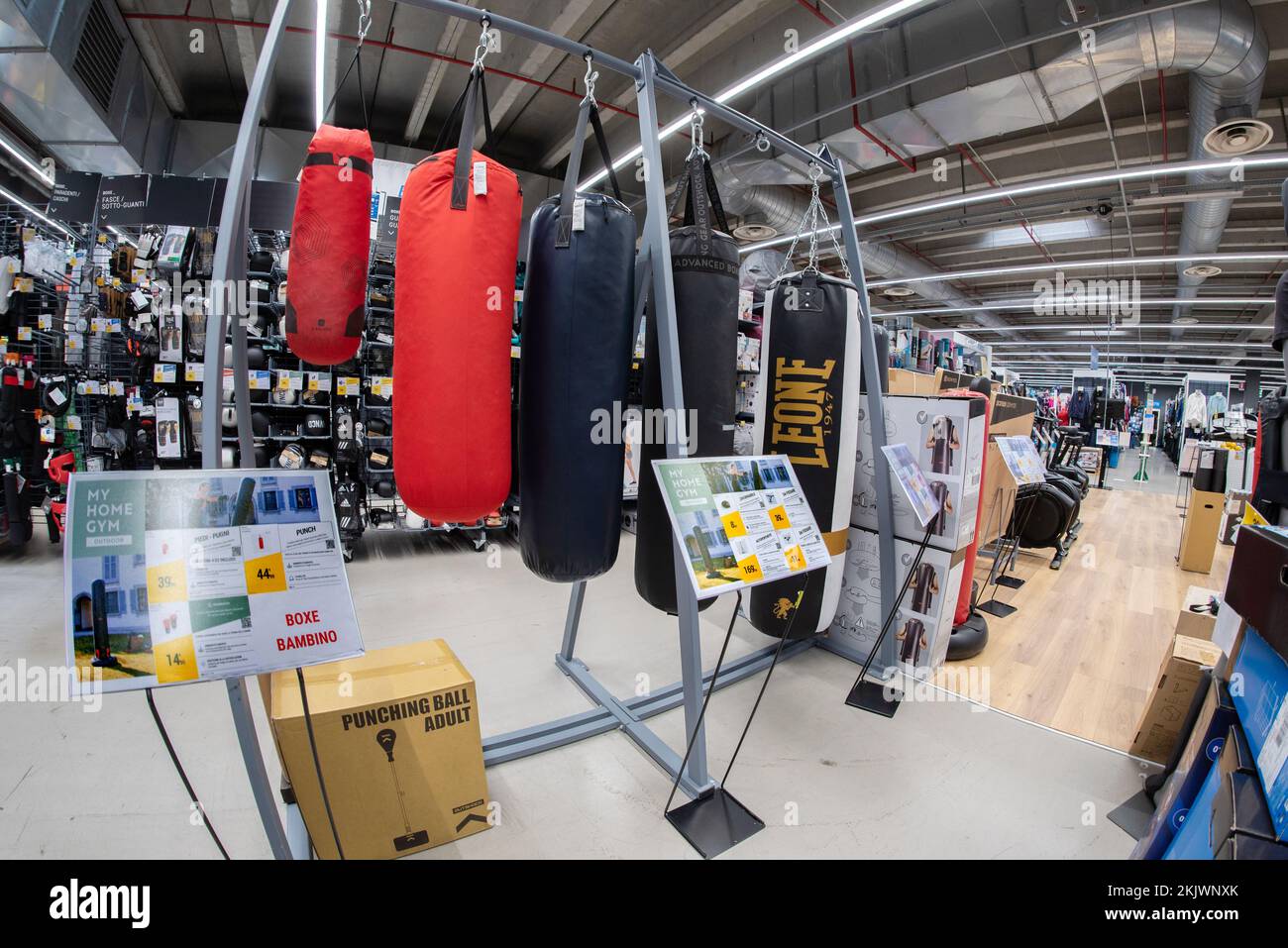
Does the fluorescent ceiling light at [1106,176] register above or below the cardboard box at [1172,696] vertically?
above

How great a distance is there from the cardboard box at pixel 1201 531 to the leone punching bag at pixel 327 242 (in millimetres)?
6615

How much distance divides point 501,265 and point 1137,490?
42.0 ft

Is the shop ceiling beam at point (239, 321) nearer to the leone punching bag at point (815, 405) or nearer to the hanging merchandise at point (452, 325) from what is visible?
the hanging merchandise at point (452, 325)

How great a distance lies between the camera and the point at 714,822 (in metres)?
1.64

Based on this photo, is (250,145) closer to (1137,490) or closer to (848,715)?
(848,715)

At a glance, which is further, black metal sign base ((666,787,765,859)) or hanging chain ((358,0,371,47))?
black metal sign base ((666,787,765,859))

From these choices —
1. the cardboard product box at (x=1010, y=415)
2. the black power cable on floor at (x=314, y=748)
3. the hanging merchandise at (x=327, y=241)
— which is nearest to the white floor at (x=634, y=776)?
the black power cable on floor at (x=314, y=748)

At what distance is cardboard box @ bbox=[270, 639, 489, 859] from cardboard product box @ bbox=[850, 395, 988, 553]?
212 cm

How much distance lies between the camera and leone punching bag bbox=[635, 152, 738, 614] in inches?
68.6

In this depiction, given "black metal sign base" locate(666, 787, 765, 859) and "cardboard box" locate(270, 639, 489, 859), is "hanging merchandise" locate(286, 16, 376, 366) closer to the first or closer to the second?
"cardboard box" locate(270, 639, 489, 859)

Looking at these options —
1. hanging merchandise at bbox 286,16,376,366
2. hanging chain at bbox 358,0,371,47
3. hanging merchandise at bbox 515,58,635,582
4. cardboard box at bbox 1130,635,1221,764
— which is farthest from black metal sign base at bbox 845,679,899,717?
hanging chain at bbox 358,0,371,47

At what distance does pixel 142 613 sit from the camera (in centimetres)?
81

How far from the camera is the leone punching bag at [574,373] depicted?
149 centimetres
